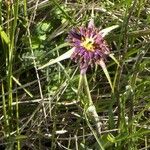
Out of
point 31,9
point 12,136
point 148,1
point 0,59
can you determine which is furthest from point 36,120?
point 148,1

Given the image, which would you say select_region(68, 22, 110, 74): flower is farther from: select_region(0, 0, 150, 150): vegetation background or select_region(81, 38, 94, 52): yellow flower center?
select_region(0, 0, 150, 150): vegetation background

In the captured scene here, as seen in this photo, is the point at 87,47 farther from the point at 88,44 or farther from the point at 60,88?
the point at 60,88

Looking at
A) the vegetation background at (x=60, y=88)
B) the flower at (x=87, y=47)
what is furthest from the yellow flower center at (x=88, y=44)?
the vegetation background at (x=60, y=88)

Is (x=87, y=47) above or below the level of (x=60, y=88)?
above

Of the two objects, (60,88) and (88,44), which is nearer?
(88,44)

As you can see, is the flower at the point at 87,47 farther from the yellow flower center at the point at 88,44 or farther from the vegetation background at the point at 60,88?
the vegetation background at the point at 60,88

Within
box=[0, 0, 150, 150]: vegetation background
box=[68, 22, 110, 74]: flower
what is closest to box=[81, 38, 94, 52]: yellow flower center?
box=[68, 22, 110, 74]: flower

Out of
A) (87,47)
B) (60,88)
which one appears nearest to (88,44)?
(87,47)
